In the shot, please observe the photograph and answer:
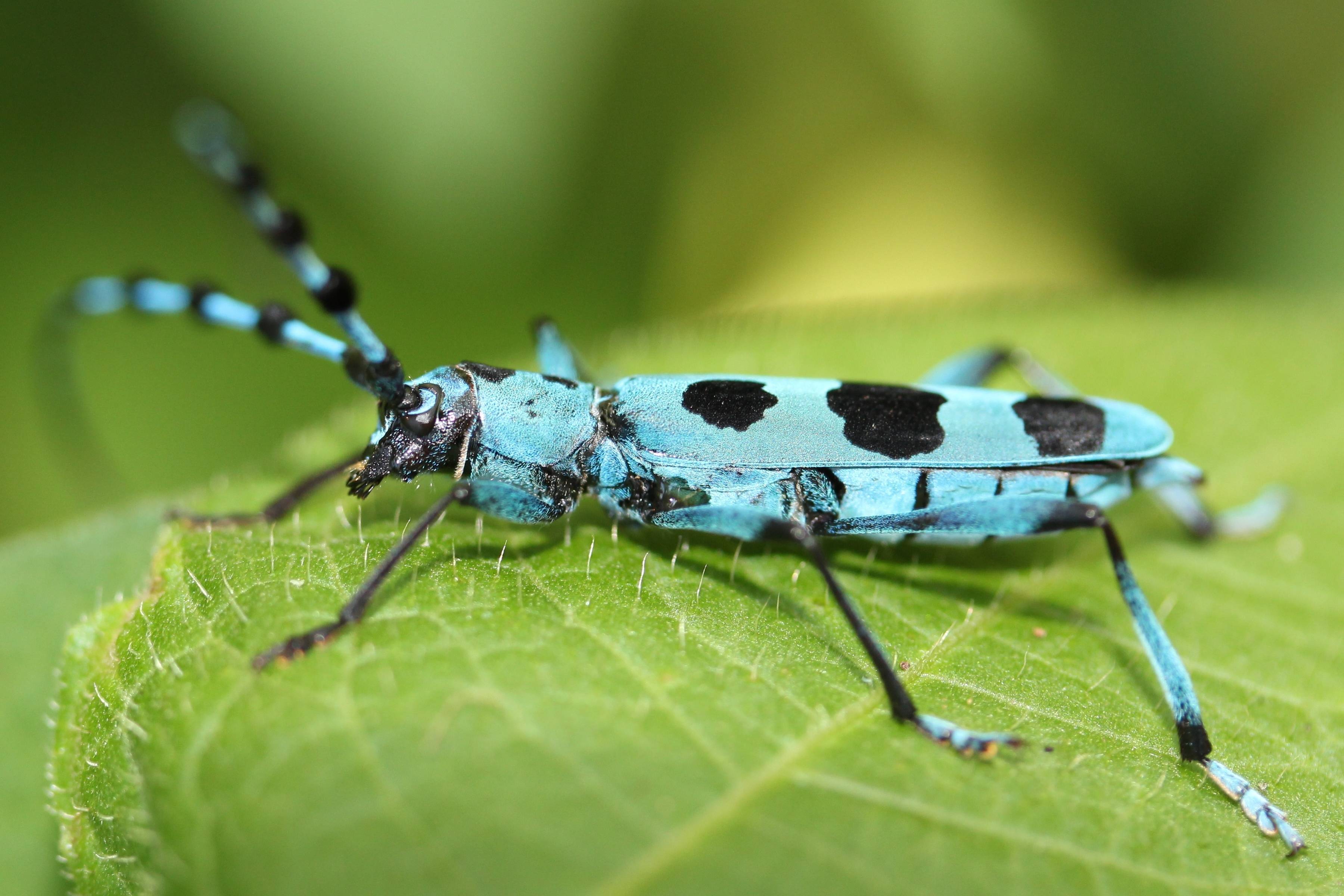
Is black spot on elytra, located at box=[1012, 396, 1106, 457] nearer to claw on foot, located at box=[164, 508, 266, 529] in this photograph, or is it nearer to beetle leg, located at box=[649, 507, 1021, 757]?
beetle leg, located at box=[649, 507, 1021, 757]

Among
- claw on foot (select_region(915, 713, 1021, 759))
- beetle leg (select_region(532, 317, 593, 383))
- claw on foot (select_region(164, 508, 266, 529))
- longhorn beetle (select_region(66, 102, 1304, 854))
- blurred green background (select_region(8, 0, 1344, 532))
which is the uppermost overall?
blurred green background (select_region(8, 0, 1344, 532))

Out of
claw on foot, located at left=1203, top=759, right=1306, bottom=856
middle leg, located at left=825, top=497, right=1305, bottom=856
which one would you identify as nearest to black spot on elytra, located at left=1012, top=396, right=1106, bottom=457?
middle leg, located at left=825, top=497, right=1305, bottom=856

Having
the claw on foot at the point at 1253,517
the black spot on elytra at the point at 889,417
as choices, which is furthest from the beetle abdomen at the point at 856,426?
the claw on foot at the point at 1253,517

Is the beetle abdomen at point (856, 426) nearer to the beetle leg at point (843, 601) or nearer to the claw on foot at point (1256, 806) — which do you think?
the beetle leg at point (843, 601)

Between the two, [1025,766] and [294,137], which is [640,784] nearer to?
[1025,766]

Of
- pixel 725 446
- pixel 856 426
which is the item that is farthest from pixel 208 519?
pixel 856 426

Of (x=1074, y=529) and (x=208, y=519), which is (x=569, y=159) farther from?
(x=1074, y=529)

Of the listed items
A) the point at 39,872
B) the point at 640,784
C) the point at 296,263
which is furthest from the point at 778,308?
the point at 39,872
